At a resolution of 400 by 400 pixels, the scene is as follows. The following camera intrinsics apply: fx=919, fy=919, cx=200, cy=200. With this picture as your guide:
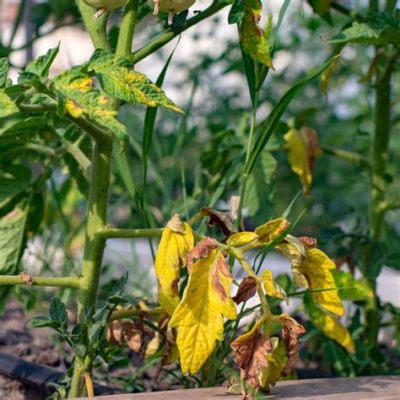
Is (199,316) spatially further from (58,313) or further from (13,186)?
(13,186)

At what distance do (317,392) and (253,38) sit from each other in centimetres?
46

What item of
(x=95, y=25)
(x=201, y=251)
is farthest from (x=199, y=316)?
(x=95, y=25)

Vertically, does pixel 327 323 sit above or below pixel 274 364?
above

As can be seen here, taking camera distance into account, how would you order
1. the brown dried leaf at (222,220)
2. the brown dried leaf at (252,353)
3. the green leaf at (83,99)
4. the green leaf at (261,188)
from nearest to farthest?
the green leaf at (83,99)
the brown dried leaf at (252,353)
the brown dried leaf at (222,220)
the green leaf at (261,188)

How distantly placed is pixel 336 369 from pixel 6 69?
91 centimetres

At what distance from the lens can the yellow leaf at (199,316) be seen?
1.01 meters

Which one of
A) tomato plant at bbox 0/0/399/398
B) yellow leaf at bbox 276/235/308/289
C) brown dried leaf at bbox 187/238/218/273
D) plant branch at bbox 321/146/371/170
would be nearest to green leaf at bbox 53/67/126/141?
tomato plant at bbox 0/0/399/398

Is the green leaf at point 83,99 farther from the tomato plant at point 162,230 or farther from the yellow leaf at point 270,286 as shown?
the yellow leaf at point 270,286

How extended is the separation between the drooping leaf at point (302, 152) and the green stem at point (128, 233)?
1.99 feet

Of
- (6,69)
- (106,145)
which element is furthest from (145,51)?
(6,69)

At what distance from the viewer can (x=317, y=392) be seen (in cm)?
115

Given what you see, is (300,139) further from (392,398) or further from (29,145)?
(392,398)

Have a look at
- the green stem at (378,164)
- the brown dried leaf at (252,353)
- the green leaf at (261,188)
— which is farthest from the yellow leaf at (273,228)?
the green stem at (378,164)

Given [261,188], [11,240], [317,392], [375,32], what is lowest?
[317,392]
